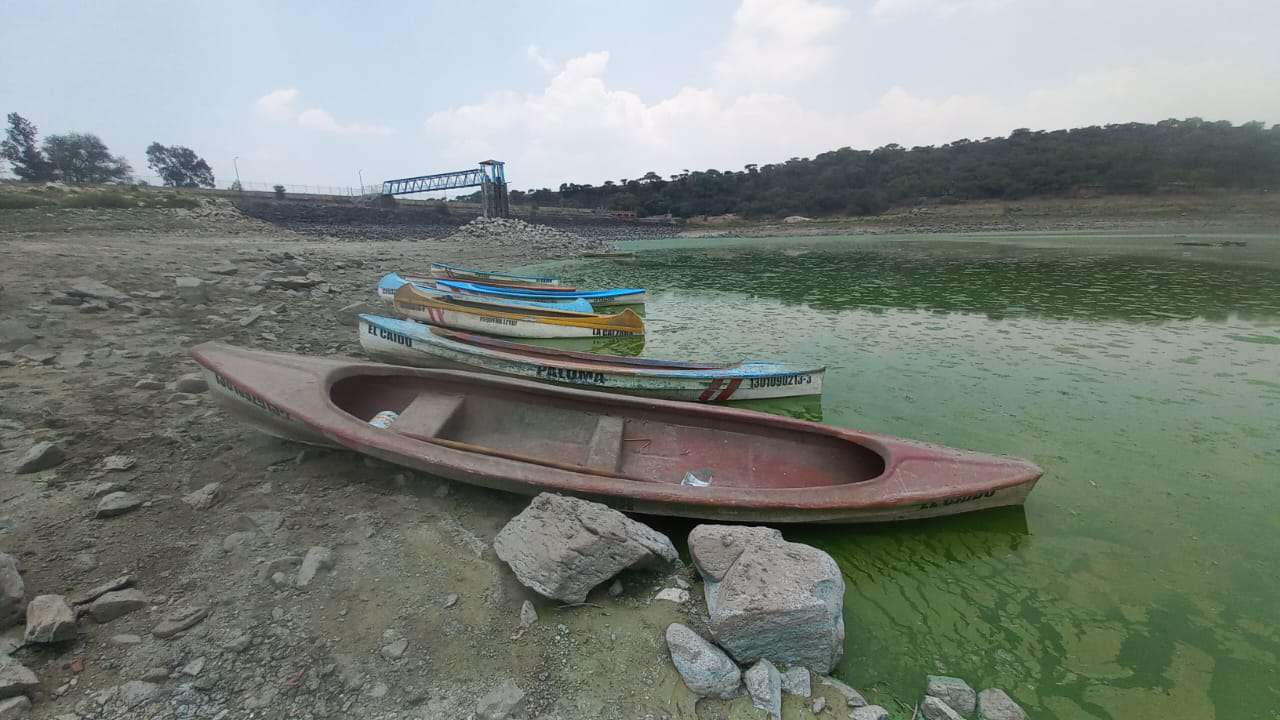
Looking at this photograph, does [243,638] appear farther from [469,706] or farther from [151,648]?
[469,706]

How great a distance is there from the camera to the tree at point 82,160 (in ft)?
166

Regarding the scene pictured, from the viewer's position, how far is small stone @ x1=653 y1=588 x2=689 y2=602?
3611 mm

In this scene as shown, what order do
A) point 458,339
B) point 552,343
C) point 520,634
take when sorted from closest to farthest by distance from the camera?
point 520,634 → point 458,339 → point 552,343

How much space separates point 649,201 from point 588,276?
240 feet

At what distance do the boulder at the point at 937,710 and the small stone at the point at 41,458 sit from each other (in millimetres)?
7194

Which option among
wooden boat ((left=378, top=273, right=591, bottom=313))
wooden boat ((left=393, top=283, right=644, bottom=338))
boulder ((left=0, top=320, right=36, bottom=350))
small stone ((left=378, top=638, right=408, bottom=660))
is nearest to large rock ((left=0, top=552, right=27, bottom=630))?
small stone ((left=378, top=638, right=408, bottom=660))

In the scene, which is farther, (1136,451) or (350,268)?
(350,268)

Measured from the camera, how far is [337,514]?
4387 millimetres

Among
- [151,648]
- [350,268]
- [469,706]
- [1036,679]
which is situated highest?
[350,268]

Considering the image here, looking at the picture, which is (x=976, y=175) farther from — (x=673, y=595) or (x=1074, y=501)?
(x=673, y=595)

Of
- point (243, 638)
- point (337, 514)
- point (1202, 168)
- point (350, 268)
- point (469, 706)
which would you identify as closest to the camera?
point (469, 706)

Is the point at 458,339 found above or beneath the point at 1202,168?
beneath

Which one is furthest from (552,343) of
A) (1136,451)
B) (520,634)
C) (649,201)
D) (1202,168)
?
(1202,168)

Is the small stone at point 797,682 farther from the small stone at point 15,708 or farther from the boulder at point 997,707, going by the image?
the small stone at point 15,708
